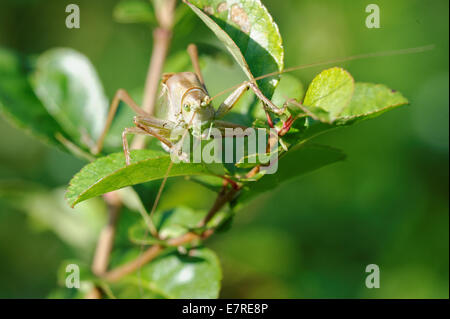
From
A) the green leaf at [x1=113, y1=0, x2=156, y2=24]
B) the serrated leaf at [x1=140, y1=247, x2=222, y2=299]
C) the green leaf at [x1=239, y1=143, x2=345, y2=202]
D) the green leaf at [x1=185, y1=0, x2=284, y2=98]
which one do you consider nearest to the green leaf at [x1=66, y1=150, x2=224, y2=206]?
the green leaf at [x1=239, y1=143, x2=345, y2=202]

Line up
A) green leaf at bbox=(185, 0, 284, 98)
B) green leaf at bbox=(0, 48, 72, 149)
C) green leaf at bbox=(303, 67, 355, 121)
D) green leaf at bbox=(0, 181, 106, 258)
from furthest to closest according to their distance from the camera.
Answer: green leaf at bbox=(0, 181, 106, 258) < green leaf at bbox=(0, 48, 72, 149) < green leaf at bbox=(185, 0, 284, 98) < green leaf at bbox=(303, 67, 355, 121)

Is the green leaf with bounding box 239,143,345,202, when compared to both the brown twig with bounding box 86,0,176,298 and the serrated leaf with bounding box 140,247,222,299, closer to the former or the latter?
the serrated leaf with bounding box 140,247,222,299

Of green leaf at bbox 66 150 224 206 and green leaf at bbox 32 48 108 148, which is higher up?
green leaf at bbox 32 48 108 148

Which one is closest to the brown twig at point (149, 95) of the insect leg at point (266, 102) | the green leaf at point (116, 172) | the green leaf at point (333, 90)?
the green leaf at point (116, 172)

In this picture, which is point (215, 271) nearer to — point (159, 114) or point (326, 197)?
point (159, 114)

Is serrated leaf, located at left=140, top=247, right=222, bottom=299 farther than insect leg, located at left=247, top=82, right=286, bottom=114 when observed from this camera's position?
Yes

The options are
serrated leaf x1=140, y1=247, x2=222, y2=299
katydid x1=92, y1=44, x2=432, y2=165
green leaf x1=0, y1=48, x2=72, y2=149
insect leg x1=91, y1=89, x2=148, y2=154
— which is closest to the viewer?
serrated leaf x1=140, y1=247, x2=222, y2=299
